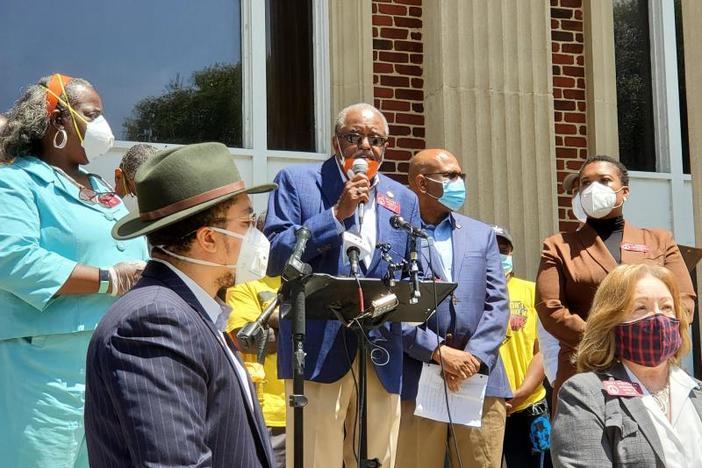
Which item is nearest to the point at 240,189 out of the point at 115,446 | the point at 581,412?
the point at 115,446

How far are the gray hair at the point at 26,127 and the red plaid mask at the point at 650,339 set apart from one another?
257cm

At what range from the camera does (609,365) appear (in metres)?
4.51

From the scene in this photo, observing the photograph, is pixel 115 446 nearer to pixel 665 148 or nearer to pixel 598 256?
pixel 598 256

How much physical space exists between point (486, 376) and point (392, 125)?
315cm

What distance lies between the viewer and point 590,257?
21.4 feet

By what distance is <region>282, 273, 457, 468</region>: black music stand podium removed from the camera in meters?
4.92

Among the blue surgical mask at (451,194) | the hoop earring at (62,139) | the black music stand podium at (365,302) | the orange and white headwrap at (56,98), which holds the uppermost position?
the orange and white headwrap at (56,98)

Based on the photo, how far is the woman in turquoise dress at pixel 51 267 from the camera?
14.9 ft

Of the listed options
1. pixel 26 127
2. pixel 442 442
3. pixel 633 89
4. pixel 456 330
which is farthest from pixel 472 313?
pixel 633 89

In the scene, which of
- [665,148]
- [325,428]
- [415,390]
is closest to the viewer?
[325,428]

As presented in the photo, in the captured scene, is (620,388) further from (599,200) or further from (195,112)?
Answer: (195,112)

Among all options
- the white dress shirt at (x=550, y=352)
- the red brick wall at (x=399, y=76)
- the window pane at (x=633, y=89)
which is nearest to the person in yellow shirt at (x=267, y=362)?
the white dress shirt at (x=550, y=352)

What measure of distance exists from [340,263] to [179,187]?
8.30ft

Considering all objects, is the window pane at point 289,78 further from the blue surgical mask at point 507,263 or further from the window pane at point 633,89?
the window pane at point 633,89
